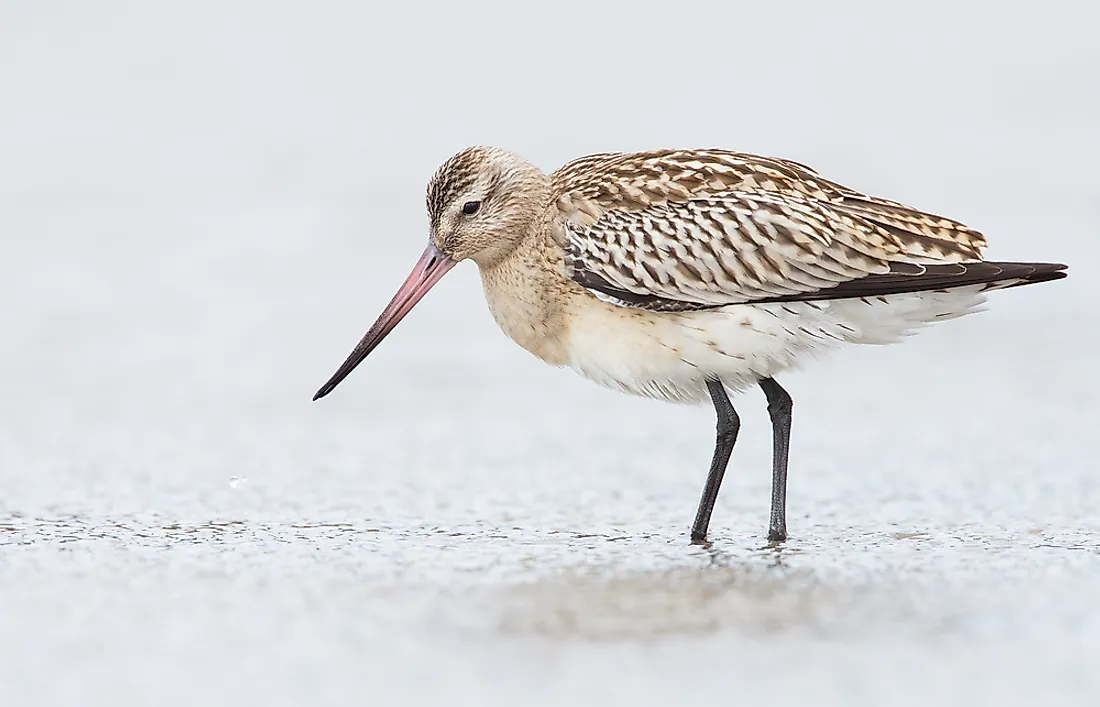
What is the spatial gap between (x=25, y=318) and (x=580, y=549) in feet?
19.1

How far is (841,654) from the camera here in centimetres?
486

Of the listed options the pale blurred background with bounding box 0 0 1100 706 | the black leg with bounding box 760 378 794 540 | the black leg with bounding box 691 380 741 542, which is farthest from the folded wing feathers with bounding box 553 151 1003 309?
the pale blurred background with bounding box 0 0 1100 706

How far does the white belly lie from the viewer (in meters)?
6.63

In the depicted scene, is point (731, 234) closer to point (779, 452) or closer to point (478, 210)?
point (779, 452)

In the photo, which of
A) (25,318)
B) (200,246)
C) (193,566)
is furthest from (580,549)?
(200,246)

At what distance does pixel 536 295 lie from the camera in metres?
7.11

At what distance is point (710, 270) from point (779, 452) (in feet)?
2.67

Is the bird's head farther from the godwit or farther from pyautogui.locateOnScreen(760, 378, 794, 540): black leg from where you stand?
pyautogui.locateOnScreen(760, 378, 794, 540): black leg

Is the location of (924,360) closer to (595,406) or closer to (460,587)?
(595,406)

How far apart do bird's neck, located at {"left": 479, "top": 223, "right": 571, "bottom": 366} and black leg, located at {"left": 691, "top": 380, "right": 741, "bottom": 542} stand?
66 cm

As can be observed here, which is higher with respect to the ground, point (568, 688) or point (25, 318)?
point (25, 318)

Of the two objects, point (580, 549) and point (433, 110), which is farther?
point (433, 110)

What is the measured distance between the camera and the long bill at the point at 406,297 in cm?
751

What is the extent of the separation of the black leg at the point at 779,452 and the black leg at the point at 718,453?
0.17 m
